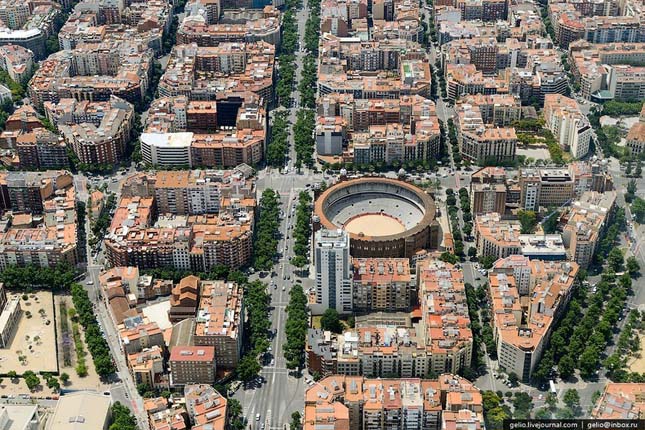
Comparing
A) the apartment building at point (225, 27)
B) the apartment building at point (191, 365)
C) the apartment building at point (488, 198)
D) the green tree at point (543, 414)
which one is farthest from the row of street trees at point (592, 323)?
the apartment building at point (225, 27)

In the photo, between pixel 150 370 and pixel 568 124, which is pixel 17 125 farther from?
pixel 568 124

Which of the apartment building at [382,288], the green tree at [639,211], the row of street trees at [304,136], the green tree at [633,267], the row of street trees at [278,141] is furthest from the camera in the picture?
the row of street trees at [304,136]

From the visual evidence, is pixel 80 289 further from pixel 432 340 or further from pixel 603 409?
pixel 603 409

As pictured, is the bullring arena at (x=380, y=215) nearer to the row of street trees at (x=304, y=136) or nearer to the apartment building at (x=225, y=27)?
the row of street trees at (x=304, y=136)

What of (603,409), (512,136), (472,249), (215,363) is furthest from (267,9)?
(603,409)

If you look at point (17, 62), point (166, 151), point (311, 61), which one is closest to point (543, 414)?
point (166, 151)

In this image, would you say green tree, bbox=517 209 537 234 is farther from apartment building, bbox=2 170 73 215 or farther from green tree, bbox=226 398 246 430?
apartment building, bbox=2 170 73 215

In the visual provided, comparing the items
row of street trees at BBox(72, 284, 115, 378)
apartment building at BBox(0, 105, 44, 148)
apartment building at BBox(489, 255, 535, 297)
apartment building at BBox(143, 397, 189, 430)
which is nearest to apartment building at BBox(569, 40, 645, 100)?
apartment building at BBox(489, 255, 535, 297)
